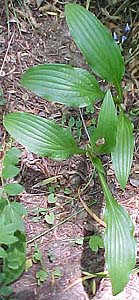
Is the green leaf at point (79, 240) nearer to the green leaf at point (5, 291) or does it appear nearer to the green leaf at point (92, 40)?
the green leaf at point (5, 291)

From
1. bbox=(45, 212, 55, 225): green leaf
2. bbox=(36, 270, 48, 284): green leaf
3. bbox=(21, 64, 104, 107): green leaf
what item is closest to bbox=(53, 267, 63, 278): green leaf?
bbox=(36, 270, 48, 284): green leaf

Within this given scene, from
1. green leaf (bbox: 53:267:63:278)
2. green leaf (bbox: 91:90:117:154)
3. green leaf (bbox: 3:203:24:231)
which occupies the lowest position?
green leaf (bbox: 53:267:63:278)

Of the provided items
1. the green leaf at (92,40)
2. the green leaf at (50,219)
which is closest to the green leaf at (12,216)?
the green leaf at (50,219)

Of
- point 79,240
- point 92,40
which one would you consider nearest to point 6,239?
point 79,240

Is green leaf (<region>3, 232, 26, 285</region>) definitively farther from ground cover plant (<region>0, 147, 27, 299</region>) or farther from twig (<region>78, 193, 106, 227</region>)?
twig (<region>78, 193, 106, 227</region>)

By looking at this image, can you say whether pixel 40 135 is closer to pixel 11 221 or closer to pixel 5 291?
pixel 11 221

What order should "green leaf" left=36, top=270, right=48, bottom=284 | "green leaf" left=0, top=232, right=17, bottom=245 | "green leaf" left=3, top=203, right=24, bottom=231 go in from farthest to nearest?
"green leaf" left=36, top=270, right=48, bottom=284 → "green leaf" left=3, top=203, right=24, bottom=231 → "green leaf" left=0, top=232, right=17, bottom=245

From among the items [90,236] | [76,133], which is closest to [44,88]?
[76,133]
